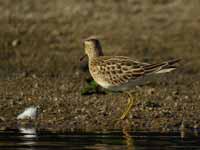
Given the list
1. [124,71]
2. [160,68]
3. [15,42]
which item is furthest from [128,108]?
[15,42]

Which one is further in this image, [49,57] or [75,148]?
[49,57]

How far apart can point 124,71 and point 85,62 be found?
449 cm

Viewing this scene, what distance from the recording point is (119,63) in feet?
51.3

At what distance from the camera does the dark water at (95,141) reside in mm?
12875

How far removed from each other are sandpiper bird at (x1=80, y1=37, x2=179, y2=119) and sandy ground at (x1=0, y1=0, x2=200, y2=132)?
44 cm


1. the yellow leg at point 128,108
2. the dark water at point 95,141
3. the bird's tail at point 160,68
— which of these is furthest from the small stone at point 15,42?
the dark water at point 95,141

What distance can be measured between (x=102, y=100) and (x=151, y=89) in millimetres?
1302

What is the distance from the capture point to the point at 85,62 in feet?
65.3

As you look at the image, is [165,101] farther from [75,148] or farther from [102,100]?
[75,148]

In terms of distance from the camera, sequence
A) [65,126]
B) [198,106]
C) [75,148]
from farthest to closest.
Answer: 1. [198,106]
2. [65,126]
3. [75,148]

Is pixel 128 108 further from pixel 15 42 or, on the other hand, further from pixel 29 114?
pixel 15 42

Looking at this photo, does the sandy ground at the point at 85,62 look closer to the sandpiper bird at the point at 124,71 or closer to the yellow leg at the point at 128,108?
the yellow leg at the point at 128,108

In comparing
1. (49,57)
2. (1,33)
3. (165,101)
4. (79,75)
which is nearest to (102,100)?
(165,101)

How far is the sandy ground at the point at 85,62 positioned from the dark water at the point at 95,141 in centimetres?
60
